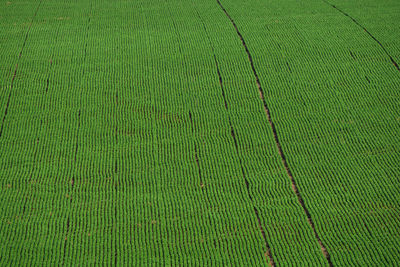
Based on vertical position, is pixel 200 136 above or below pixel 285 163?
above

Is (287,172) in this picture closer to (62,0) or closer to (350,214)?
(350,214)

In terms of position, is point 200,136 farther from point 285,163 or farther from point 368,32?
point 368,32

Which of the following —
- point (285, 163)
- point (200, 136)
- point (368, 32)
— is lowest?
point (285, 163)

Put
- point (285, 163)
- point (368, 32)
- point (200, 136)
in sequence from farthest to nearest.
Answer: point (368, 32) < point (200, 136) < point (285, 163)

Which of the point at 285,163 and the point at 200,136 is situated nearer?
the point at 285,163

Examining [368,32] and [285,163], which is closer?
[285,163]

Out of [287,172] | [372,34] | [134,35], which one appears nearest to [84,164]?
[287,172]

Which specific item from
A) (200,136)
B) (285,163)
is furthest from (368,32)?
(200,136)

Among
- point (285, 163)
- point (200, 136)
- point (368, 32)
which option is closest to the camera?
point (285, 163)

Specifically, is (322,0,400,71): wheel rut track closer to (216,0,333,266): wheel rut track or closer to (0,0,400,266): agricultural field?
(0,0,400,266): agricultural field
